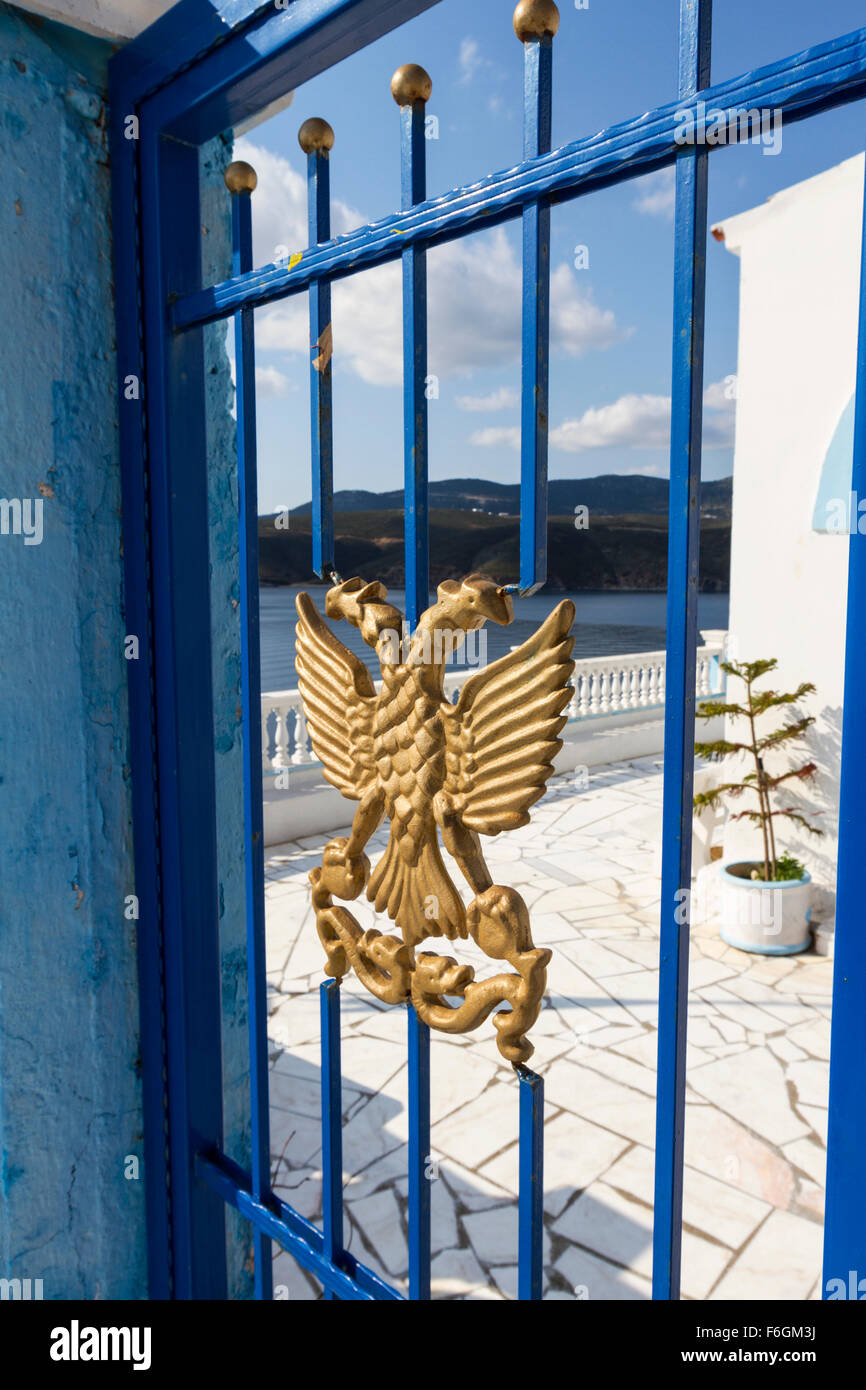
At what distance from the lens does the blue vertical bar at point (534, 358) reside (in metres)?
0.77

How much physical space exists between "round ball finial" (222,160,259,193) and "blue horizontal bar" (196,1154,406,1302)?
127 centimetres

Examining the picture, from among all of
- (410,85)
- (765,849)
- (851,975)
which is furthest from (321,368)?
(765,849)

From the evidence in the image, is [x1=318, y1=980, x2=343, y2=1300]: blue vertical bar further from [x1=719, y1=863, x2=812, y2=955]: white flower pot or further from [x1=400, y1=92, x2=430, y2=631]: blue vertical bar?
[x1=719, y1=863, x2=812, y2=955]: white flower pot

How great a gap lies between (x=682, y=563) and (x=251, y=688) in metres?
0.64

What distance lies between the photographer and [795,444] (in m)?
5.23

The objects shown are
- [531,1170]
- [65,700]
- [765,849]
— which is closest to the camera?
[531,1170]

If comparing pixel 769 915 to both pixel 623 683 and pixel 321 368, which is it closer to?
pixel 321 368

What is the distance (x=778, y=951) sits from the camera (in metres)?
4.94

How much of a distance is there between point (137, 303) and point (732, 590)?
16.5 ft

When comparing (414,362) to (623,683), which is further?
(623,683)

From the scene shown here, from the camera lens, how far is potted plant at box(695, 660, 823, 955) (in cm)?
493

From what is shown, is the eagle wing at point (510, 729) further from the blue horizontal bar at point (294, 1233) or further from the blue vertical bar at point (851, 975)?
the blue horizontal bar at point (294, 1233)

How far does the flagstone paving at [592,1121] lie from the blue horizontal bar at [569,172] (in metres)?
2.69
